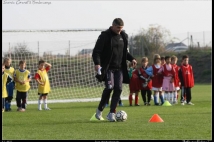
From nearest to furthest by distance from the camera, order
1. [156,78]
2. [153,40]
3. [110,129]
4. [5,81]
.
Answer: [110,129], [5,81], [156,78], [153,40]

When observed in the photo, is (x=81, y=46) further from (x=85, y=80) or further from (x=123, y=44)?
(x=123, y=44)

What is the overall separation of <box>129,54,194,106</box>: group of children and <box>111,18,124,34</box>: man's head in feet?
23.0

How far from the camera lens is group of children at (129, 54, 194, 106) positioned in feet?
61.1

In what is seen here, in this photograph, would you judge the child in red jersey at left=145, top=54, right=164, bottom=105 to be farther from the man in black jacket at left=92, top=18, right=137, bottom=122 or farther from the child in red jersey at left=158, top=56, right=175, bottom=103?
the man in black jacket at left=92, top=18, right=137, bottom=122

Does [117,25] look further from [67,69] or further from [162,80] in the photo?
[67,69]

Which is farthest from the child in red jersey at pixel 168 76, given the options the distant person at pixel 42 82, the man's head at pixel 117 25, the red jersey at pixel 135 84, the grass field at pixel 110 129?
the man's head at pixel 117 25

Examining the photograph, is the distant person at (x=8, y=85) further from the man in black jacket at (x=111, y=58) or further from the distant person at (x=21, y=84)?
the man in black jacket at (x=111, y=58)

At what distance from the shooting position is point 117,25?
448 inches

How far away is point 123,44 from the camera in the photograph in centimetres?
1174

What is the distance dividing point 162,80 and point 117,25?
7.89 m

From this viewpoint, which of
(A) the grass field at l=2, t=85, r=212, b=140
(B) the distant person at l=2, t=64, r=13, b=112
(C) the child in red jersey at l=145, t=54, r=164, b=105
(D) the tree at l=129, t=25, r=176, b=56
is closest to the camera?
(A) the grass field at l=2, t=85, r=212, b=140

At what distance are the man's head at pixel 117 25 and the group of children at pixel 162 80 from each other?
7.02 metres

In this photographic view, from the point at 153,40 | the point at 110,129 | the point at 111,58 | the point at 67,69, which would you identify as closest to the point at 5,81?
the point at 111,58

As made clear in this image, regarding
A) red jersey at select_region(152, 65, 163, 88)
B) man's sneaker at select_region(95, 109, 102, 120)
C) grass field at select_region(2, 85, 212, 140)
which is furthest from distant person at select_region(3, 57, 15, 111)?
man's sneaker at select_region(95, 109, 102, 120)
